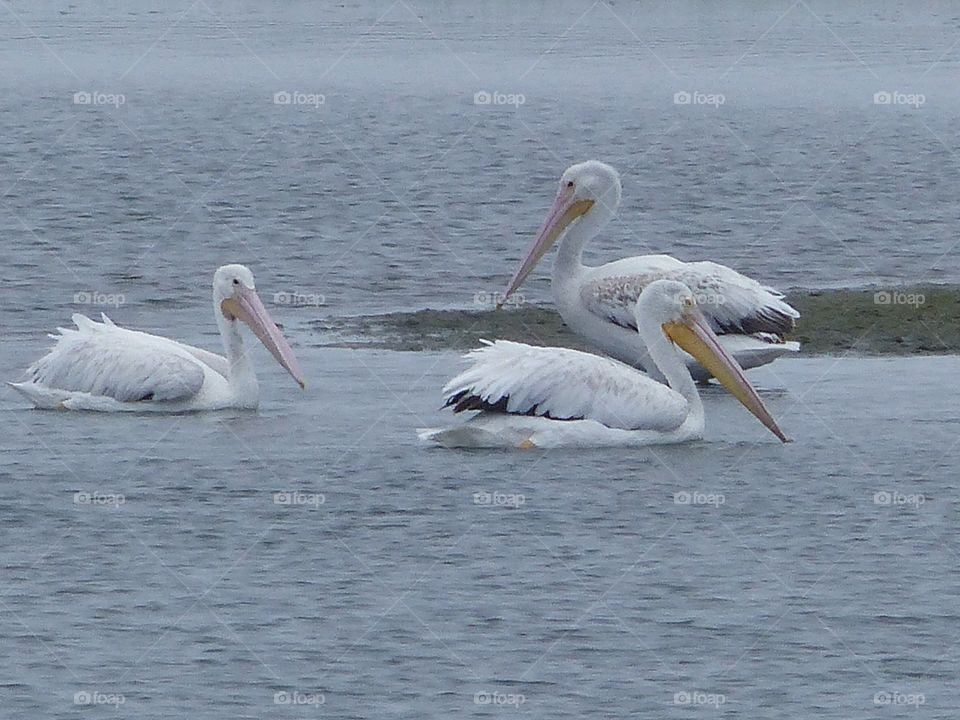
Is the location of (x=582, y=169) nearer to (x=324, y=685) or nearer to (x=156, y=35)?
(x=324, y=685)

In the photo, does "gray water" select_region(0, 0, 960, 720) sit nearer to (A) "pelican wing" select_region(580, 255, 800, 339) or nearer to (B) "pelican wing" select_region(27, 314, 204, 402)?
(B) "pelican wing" select_region(27, 314, 204, 402)

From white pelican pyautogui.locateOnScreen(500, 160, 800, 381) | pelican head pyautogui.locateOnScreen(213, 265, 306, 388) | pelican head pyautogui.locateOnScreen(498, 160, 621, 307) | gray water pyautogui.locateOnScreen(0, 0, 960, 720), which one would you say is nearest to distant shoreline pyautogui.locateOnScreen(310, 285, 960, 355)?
gray water pyautogui.locateOnScreen(0, 0, 960, 720)

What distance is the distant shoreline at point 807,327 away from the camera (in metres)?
13.4

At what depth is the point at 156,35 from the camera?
33125 mm

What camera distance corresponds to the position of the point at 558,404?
1048cm

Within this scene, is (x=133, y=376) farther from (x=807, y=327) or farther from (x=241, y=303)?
(x=807, y=327)

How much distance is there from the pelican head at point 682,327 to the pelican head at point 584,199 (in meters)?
1.80

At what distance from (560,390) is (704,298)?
212 cm

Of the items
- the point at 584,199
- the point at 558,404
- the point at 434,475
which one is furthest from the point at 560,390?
the point at 584,199

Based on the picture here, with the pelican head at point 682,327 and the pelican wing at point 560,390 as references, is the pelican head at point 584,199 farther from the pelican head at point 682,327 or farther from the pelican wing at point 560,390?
the pelican wing at point 560,390

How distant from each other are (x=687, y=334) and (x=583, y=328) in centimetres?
121

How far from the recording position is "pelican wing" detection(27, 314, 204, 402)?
1106 cm

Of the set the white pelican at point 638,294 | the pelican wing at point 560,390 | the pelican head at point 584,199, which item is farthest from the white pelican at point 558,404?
the pelican head at point 584,199

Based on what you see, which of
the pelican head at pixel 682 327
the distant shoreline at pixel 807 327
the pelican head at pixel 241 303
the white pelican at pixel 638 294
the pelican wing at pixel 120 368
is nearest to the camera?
the pelican wing at pixel 120 368
